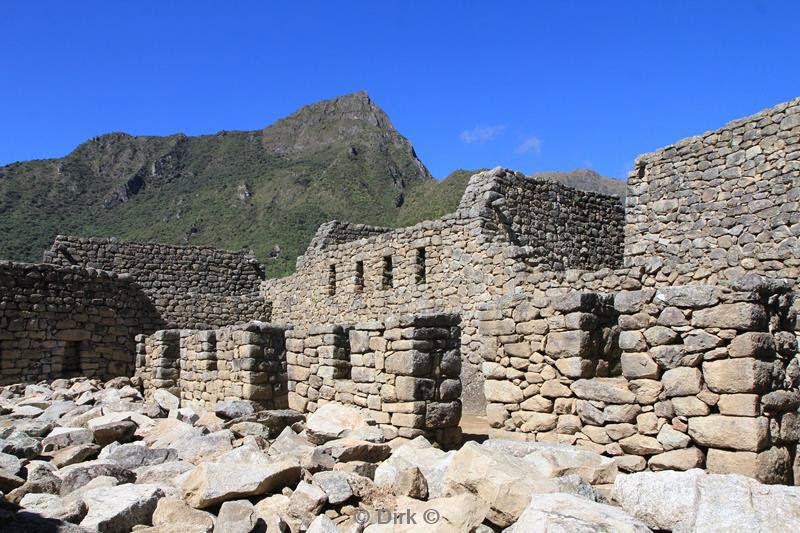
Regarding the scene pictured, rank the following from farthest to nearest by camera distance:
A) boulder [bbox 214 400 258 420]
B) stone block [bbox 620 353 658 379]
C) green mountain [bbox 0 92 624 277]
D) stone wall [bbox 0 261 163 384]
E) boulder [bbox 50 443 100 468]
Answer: green mountain [bbox 0 92 624 277] < stone wall [bbox 0 261 163 384] < boulder [bbox 214 400 258 420] < boulder [bbox 50 443 100 468] < stone block [bbox 620 353 658 379]

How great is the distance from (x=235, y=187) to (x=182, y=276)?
163 ft

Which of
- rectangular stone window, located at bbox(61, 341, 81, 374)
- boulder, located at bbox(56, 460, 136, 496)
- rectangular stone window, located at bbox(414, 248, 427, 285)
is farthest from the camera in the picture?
rectangular stone window, located at bbox(61, 341, 81, 374)

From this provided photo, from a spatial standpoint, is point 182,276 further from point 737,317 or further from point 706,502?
point 706,502

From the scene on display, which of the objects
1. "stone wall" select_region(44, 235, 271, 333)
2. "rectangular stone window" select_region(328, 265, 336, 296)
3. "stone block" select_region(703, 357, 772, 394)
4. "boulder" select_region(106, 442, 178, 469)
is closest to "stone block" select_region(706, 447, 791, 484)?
"stone block" select_region(703, 357, 772, 394)

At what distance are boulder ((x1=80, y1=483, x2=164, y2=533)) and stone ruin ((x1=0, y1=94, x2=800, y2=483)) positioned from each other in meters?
2.67

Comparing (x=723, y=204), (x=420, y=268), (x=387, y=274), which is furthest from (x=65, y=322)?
(x=723, y=204)

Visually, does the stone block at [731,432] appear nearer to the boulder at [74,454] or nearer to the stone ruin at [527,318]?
the stone ruin at [527,318]

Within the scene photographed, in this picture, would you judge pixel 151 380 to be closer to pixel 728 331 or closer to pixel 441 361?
pixel 441 361

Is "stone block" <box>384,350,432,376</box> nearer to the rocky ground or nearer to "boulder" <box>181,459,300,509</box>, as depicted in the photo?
the rocky ground

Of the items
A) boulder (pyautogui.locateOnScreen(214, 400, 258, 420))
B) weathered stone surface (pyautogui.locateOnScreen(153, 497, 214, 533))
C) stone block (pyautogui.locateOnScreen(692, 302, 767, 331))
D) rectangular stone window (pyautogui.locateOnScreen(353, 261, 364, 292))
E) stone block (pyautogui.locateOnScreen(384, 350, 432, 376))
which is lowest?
weathered stone surface (pyautogui.locateOnScreen(153, 497, 214, 533))

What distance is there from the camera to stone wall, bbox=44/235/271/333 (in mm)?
17578

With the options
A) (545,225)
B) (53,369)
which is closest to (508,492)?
(545,225)

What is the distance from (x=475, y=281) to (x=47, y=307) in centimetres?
987

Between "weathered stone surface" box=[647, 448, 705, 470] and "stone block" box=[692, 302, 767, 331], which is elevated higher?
"stone block" box=[692, 302, 767, 331]
